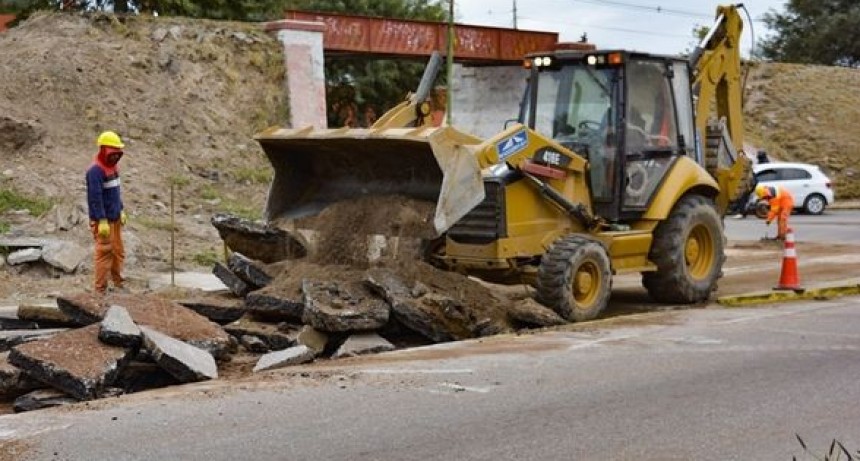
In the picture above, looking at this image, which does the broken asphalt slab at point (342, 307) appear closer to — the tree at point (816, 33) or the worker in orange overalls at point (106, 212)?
the worker in orange overalls at point (106, 212)

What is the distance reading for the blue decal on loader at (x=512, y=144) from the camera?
1083 centimetres

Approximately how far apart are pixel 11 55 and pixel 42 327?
46.3 feet

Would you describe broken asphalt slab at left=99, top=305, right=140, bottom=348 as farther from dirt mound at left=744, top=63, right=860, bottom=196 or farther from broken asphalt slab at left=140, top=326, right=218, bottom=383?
dirt mound at left=744, top=63, right=860, bottom=196

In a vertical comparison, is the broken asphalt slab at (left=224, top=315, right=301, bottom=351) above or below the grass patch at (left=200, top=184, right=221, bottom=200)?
below

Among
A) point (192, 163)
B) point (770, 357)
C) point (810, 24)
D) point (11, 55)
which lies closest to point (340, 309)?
point (770, 357)

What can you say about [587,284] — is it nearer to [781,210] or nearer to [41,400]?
[41,400]

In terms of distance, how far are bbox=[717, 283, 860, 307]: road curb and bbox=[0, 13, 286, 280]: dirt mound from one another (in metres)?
7.78

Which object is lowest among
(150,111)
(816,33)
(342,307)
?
(342,307)

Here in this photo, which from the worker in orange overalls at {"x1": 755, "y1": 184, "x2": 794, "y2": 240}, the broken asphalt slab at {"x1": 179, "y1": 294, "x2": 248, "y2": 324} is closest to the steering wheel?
the broken asphalt slab at {"x1": 179, "y1": 294, "x2": 248, "y2": 324}

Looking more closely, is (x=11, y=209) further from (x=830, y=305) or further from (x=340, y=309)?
(x=830, y=305)

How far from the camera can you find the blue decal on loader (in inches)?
426

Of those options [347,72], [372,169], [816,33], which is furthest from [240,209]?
[816,33]

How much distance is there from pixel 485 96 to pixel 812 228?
40.6 ft

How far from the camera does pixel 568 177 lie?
11883 mm
